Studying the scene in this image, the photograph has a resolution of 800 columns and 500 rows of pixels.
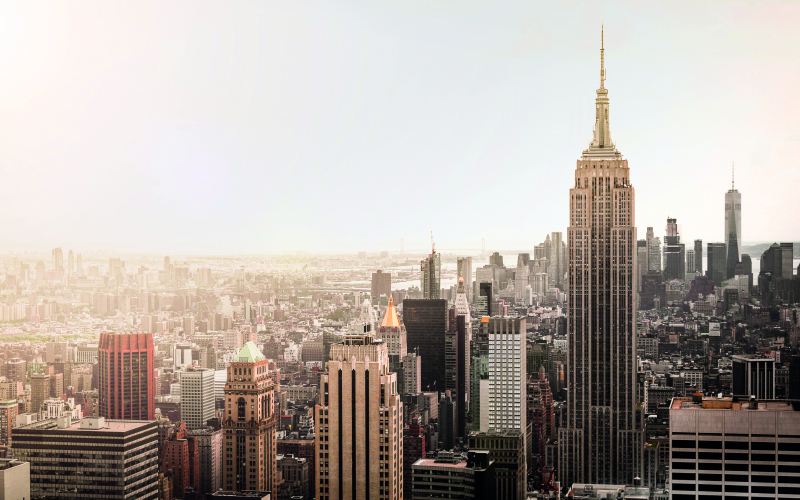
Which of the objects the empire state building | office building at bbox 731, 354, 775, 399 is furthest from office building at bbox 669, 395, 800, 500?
the empire state building

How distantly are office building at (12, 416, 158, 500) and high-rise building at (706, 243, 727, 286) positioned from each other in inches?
241

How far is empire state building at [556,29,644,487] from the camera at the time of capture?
13.8 m

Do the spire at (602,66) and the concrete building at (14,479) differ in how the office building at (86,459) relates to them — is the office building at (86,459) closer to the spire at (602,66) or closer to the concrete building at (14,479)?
the concrete building at (14,479)

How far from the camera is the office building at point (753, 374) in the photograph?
25.8 feet

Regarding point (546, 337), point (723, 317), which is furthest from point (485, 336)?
point (723, 317)

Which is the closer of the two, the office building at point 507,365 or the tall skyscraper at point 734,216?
the tall skyscraper at point 734,216

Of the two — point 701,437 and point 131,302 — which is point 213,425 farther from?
point 701,437

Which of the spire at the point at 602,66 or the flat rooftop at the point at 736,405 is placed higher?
the spire at the point at 602,66

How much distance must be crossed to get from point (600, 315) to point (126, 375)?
8.04 meters

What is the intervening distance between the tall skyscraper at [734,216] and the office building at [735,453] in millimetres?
2869

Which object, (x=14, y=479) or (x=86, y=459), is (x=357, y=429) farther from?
(x=14, y=479)

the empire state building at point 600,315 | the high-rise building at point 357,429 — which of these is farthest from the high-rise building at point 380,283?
the empire state building at point 600,315

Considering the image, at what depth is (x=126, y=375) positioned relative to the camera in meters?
9.19

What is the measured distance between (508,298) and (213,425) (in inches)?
178
